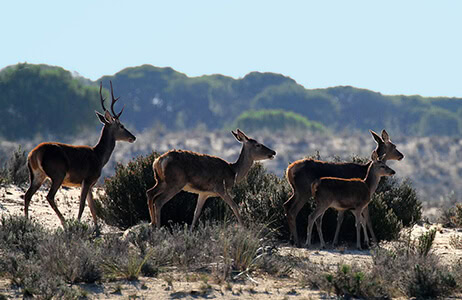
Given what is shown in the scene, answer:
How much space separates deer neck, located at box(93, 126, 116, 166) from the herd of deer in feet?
0.14

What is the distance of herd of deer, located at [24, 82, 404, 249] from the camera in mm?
11758

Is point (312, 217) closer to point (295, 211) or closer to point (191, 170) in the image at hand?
point (295, 211)

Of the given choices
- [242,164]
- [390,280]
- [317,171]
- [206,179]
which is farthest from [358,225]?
[390,280]

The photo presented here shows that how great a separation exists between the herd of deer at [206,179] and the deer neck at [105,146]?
0.04 metres

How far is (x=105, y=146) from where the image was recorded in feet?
43.9

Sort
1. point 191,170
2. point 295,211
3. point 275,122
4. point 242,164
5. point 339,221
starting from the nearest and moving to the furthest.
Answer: point 191,170 < point 295,211 < point 339,221 < point 242,164 < point 275,122

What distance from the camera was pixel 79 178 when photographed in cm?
1245

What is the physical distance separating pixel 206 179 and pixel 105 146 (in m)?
2.50

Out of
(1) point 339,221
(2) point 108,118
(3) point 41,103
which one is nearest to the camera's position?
(1) point 339,221

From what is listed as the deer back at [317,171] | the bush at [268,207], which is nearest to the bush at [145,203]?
the bush at [268,207]

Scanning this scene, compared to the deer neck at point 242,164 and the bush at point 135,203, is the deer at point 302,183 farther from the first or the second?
the bush at point 135,203

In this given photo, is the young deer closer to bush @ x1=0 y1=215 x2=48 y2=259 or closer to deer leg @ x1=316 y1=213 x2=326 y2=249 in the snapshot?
deer leg @ x1=316 y1=213 x2=326 y2=249

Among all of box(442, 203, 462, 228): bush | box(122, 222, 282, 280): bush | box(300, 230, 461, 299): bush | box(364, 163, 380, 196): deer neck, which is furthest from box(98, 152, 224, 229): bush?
box(442, 203, 462, 228): bush

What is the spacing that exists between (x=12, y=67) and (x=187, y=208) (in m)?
57.0
